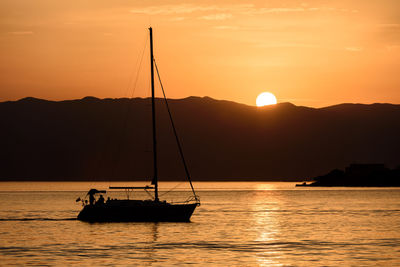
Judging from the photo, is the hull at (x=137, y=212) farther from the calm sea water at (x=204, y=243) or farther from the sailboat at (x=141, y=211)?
the calm sea water at (x=204, y=243)

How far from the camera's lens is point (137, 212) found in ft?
254

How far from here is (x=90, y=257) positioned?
52219mm

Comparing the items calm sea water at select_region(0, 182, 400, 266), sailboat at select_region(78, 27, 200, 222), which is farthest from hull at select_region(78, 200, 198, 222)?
calm sea water at select_region(0, 182, 400, 266)

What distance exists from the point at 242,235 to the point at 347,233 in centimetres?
1077

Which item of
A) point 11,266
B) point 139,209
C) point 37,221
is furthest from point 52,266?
point 37,221

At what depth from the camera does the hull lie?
77.2m

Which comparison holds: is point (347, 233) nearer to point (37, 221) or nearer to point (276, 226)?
point (276, 226)

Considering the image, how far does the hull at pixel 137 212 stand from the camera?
77188 mm

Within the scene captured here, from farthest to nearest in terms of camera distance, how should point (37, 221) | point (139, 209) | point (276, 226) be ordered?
point (37, 221) → point (276, 226) → point (139, 209)

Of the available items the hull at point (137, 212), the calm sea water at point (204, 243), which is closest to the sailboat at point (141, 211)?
the hull at point (137, 212)

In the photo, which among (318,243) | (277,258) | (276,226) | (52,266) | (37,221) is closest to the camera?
(52,266)

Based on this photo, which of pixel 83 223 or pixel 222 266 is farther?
pixel 83 223

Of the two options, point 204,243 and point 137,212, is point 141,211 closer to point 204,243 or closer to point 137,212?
point 137,212

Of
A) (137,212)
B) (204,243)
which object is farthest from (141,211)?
(204,243)
